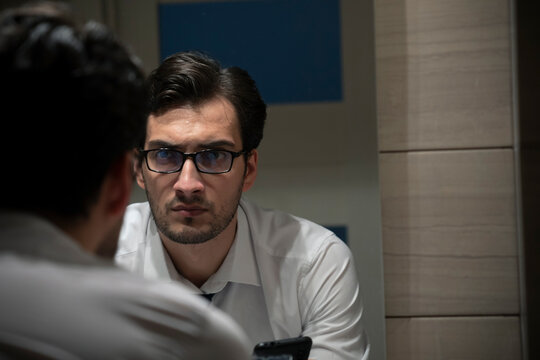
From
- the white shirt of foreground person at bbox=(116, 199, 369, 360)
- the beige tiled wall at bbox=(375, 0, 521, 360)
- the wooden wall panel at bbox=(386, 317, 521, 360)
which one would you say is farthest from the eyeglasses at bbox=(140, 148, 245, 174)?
the wooden wall panel at bbox=(386, 317, 521, 360)

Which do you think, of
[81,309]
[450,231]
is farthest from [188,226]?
[81,309]

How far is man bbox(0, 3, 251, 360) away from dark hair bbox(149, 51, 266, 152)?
92 cm

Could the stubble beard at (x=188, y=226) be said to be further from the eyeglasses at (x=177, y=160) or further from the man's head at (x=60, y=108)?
the man's head at (x=60, y=108)

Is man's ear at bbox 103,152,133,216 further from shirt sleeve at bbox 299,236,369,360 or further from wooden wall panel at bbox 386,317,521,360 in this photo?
wooden wall panel at bbox 386,317,521,360

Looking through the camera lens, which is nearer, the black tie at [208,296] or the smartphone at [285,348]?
the smartphone at [285,348]

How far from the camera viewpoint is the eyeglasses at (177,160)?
1.54 m

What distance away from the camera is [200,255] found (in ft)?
5.45

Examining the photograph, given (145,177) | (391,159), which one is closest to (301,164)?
(391,159)

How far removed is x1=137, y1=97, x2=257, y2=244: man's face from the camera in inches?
60.0

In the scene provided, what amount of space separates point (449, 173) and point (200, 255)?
0.70 meters

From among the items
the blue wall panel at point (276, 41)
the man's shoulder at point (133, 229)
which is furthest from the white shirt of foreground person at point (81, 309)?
the blue wall panel at point (276, 41)

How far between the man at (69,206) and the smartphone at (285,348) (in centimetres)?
40

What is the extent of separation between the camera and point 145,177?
1.57 metres

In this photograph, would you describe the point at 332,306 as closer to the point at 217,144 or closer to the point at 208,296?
the point at 208,296
